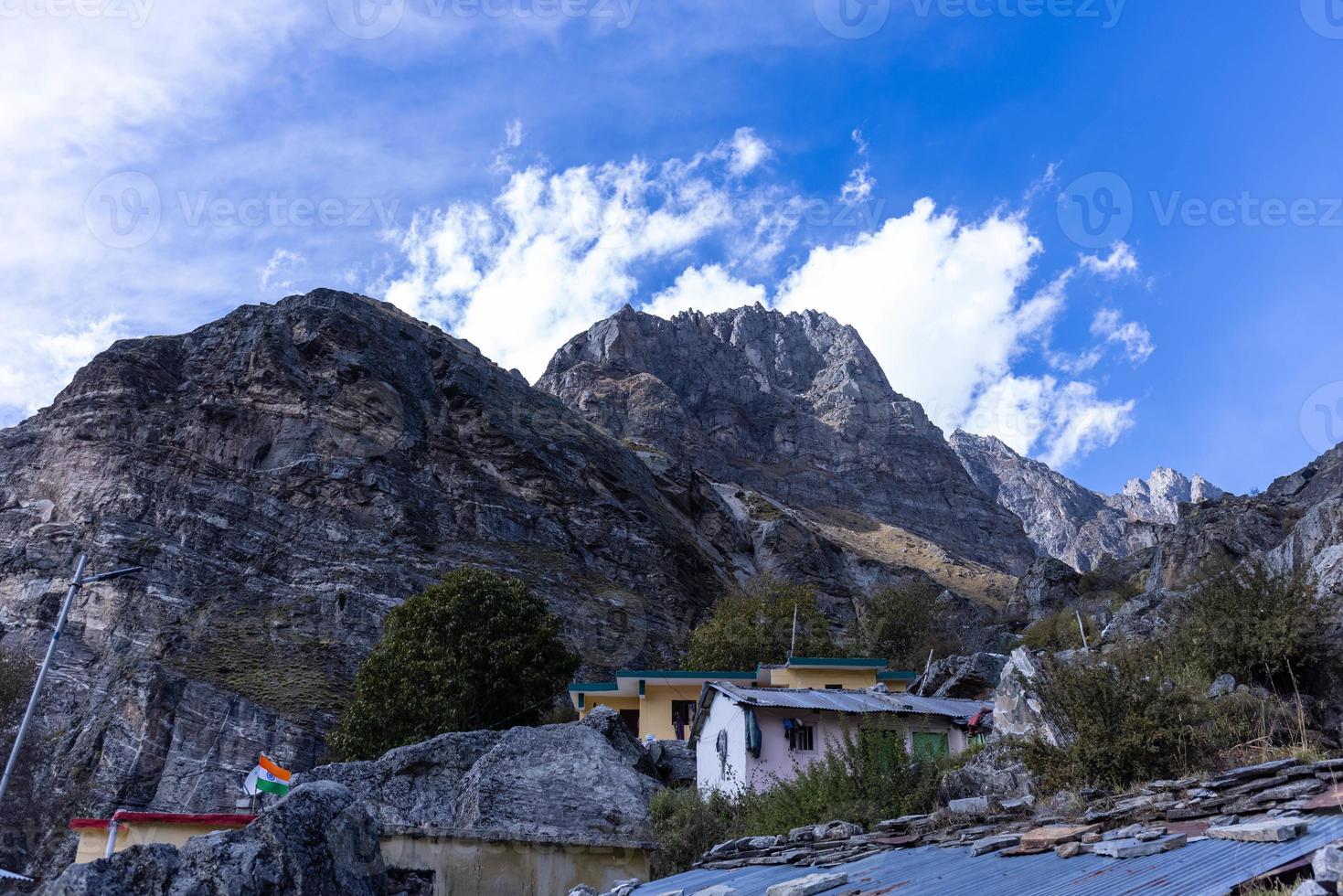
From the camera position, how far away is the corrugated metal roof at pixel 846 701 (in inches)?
1038

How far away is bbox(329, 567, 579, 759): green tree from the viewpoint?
125 feet

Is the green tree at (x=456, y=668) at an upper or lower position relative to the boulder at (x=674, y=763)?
upper

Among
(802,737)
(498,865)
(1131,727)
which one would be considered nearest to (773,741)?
(802,737)

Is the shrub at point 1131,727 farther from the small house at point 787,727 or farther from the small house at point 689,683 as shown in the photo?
the small house at point 689,683

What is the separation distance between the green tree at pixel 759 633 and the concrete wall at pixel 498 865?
108 feet

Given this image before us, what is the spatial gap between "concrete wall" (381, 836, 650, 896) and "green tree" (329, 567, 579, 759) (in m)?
23.5

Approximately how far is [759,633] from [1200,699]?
3510 centimetres

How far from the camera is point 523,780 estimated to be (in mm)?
26391

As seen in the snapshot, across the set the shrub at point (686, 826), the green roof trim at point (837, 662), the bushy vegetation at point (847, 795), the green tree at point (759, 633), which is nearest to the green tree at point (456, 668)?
the green tree at point (759, 633)

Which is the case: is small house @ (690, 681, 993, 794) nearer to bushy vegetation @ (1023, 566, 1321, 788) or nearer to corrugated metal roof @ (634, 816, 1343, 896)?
bushy vegetation @ (1023, 566, 1321, 788)

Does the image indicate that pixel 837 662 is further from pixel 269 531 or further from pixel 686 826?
pixel 269 531

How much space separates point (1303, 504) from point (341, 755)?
55436 mm

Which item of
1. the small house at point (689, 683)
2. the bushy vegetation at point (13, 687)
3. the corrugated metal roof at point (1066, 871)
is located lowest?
the corrugated metal roof at point (1066, 871)

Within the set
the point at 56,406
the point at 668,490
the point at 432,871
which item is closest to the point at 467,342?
the point at 668,490
